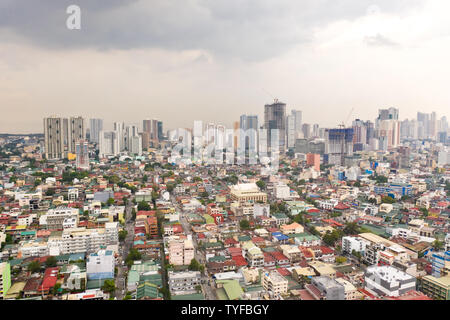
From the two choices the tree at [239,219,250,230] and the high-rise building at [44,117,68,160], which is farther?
the high-rise building at [44,117,68,160]

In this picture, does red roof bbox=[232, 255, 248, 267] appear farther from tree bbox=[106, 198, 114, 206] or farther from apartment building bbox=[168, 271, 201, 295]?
tree bbox=[106, 198, 114, 206]

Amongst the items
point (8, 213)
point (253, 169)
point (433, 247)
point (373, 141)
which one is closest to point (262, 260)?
point (433, 247)

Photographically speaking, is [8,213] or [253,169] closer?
[8,213]

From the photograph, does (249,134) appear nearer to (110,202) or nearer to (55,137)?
(55,137)

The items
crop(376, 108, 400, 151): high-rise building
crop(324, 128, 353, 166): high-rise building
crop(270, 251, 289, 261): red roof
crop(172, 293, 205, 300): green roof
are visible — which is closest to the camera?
crop(172, 293, 205, 300): green roof

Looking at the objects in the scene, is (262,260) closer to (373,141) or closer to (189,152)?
(189,152)

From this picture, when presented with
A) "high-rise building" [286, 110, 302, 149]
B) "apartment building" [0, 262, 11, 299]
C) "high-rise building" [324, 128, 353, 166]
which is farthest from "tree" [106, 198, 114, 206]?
"high-rise building" [286, 110, 302, 149]

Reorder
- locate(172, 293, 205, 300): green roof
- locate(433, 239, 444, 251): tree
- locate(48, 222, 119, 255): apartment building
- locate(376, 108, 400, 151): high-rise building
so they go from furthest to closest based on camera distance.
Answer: locate(376, 108, 400, 151): high-rise building < locate(433, 239, 444, 251): tree < locate(48, 222, 119, 255): apartment building < locate(172, 293, 205, 300): green roof
